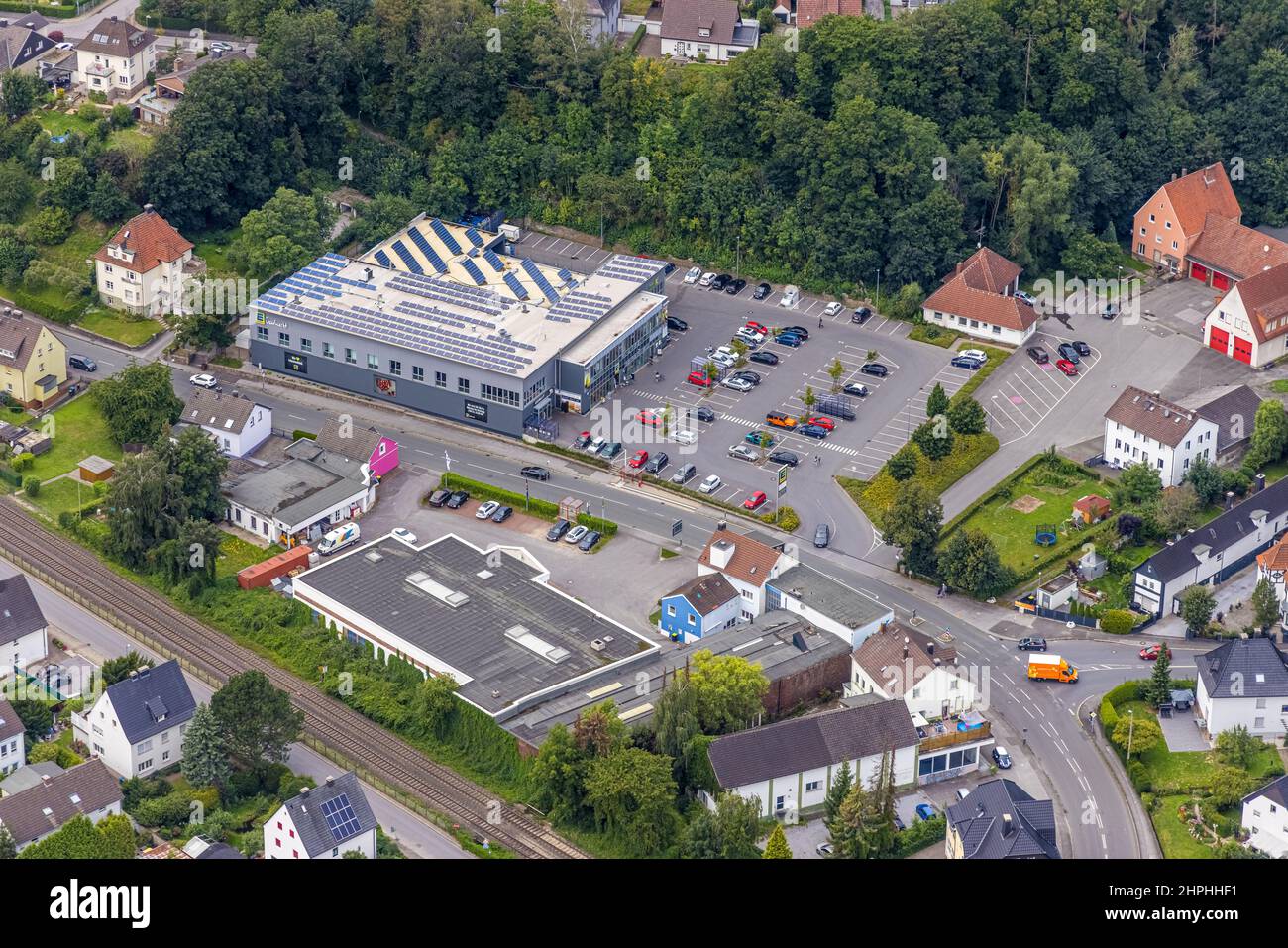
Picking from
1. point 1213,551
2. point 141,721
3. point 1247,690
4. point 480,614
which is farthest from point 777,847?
point 1213,551

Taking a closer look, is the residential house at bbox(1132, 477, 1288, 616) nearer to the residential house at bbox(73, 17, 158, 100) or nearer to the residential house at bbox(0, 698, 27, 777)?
the residential house at bbox(0, 698, 27, 777)

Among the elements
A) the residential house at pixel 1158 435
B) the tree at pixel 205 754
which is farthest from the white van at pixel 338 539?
the residential house at pixel 1158 435

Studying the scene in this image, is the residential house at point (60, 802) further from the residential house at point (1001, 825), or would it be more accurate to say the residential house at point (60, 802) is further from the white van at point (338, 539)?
the residential house at point (1001, 825)

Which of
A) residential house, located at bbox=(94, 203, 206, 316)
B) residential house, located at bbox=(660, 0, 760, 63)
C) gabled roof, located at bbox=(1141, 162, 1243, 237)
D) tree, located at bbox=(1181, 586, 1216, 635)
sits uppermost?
residential house, located at bbox=(660, 0, 760, 63)

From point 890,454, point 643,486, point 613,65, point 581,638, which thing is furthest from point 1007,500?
point 613,65

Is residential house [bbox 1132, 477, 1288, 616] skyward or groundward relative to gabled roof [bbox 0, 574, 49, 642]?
skyward

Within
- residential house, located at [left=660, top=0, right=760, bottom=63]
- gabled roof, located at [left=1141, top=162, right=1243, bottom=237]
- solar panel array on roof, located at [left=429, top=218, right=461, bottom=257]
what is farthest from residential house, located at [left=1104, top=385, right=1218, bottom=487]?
residential house, located at [left=660, top=0, right=760, bottom=63]
